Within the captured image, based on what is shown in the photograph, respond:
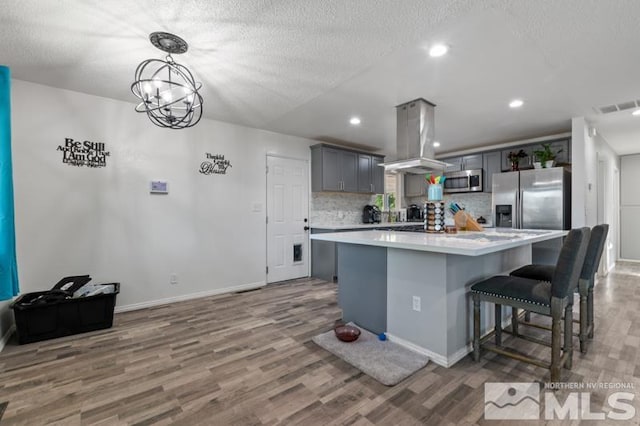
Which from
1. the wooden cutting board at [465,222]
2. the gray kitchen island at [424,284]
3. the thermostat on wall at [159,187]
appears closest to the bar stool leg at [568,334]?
the gray kitchen island at [424,284]

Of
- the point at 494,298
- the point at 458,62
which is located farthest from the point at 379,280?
the point at 458,62

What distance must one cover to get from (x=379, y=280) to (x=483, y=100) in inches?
95.3

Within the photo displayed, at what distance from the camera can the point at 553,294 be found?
1798 mm

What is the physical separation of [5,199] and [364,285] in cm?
290

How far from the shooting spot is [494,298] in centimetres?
204

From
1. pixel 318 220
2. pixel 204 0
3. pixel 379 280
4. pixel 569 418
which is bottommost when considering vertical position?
pixel 569 418

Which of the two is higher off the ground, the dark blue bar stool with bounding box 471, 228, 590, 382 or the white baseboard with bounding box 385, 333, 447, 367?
the dark blue bar stool with bounding box 471, 228, 590, 382

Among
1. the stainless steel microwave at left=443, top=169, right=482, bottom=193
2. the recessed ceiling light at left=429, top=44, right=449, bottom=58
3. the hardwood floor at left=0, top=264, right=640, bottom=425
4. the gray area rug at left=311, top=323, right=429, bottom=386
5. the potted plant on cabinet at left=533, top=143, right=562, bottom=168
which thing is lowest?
the hardwood floor at left=0, top=264, right=640, bottom=425

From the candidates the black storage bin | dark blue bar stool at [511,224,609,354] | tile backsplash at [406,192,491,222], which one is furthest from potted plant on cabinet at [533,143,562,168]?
the black storage bin

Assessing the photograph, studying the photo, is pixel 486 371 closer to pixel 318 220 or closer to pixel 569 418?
pixel 569 418

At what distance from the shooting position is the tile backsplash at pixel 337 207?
5.26m

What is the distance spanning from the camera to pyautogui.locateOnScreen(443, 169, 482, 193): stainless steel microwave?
544 cm

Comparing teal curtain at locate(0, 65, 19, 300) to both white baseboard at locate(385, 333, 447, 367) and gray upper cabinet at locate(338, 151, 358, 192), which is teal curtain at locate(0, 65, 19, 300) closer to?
white baseboard at locate(385, 333, 447, 367)

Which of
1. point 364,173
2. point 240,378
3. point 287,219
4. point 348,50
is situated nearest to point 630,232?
point 364,173
